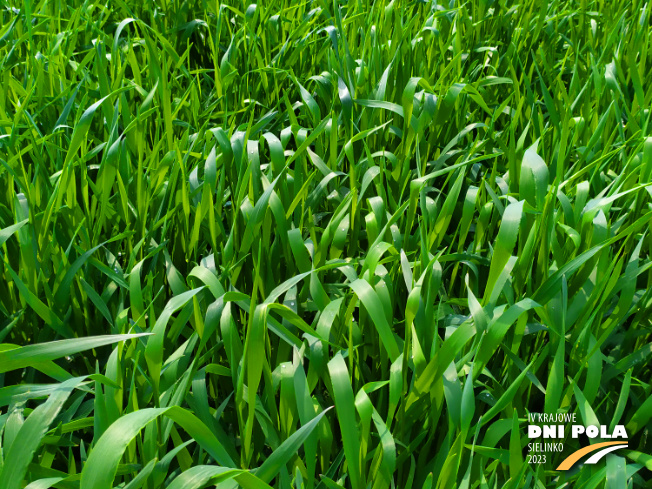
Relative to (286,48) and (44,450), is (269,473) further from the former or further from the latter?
(286,48)

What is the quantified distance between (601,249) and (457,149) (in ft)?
1.77

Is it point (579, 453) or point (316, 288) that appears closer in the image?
point (579, 453)

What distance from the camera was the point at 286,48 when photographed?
161 cm

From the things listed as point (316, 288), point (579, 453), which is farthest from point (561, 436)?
point (316, 288)

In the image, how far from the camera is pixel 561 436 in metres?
0.78

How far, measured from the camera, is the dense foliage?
0.70 meters

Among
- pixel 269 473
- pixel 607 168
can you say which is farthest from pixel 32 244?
pixel 607 168

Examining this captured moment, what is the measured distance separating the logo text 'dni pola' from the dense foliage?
0.06 ft

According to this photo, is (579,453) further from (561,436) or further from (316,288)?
(316,288)

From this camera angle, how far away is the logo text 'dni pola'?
0.77 m

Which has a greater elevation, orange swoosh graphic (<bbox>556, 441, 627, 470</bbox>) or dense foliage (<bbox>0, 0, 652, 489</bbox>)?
dense foliage (<bbox>0, 0, 652, 489</bbox>)

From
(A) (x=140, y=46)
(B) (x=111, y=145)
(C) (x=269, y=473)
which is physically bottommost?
(C) (x=269, y=473)

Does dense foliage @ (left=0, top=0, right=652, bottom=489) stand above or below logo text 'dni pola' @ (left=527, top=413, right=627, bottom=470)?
above

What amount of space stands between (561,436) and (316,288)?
1.19 feet
